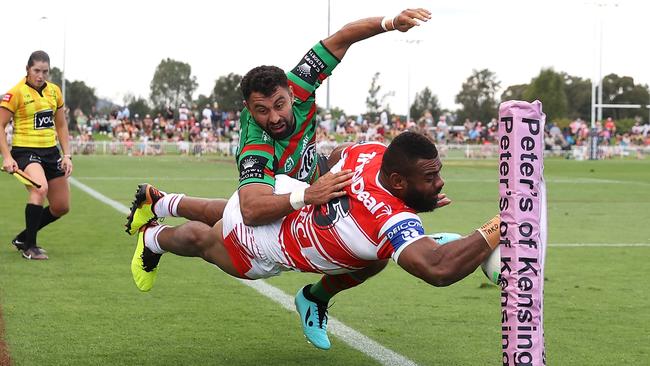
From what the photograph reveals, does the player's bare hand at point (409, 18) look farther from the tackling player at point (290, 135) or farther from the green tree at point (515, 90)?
the green tree at point (515, 90)

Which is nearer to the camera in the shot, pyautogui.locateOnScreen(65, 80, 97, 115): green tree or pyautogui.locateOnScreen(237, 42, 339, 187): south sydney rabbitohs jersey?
pyautogui.locateOnScreen(237, 42, 339, 187): south sydney rabbitohs jersey

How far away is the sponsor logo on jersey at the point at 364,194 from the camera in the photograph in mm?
5688

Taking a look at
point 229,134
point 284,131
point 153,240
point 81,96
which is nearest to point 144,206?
point 153,240

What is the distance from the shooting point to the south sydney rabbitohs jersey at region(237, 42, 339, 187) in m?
6.62

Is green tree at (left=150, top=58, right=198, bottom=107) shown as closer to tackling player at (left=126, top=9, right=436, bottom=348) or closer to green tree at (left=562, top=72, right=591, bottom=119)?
green tree at (left=562, top=72, right=591, bottom=119)

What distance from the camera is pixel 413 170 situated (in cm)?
569

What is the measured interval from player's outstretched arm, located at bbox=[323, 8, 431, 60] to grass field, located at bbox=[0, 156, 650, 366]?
A: 6.53 feet

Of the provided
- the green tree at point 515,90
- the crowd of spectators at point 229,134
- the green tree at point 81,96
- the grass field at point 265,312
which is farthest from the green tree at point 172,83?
the grass field at point 265,312

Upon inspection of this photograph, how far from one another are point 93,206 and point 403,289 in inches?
395

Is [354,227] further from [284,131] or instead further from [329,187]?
[284,131]

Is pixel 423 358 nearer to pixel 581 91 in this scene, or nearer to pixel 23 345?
pixel 23 345

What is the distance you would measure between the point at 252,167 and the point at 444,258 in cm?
168

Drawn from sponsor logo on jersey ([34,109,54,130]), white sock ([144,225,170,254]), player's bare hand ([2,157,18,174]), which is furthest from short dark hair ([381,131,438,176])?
sponsor logo on jersey ([34,109,54,130])

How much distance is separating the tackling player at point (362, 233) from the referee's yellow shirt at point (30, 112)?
5.08m
